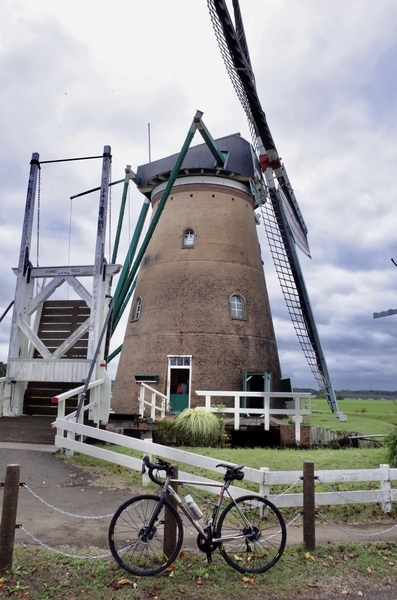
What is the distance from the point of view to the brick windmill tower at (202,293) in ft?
58.7

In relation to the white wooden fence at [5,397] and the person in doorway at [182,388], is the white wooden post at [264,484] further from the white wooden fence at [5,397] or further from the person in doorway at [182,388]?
the person in doorway at [182,388]

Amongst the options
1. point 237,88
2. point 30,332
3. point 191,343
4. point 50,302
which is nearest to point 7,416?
point 30,332

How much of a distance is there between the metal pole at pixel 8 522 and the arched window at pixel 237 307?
1396cm

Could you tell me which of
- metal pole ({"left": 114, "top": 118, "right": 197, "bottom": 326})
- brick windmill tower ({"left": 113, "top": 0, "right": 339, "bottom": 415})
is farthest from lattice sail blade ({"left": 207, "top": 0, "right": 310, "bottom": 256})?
metal pole ({"left": 114, "top": 118, "right": 197, "bottom": 326})

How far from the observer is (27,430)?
11562 mm

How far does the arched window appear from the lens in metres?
18.6

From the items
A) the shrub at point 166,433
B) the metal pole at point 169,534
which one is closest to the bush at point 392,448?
the shrub at point 166,433

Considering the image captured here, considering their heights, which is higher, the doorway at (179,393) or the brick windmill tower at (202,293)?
the brick windmill tower at (202,293)

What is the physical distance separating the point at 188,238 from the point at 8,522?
15.6m

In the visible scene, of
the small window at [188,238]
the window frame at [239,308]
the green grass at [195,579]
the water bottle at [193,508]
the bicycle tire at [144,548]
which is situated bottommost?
the green grass at [195,579]

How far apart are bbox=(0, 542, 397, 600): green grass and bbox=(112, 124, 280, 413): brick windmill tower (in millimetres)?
12120

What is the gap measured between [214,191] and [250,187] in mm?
1598

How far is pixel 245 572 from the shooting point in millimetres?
4938

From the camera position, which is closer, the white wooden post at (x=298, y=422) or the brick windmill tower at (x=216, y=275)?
the white wooden post at (x=298, y=422)
